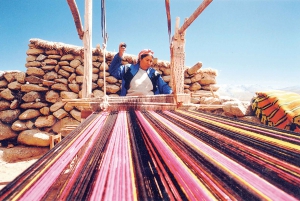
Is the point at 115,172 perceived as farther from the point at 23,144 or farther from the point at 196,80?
the point at 196,80

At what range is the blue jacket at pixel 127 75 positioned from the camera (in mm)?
2638

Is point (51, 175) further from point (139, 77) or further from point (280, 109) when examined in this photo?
point (139, 77)

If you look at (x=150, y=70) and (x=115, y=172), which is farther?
(x=150, y=70)

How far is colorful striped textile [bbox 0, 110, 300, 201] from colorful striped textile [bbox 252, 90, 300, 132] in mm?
960

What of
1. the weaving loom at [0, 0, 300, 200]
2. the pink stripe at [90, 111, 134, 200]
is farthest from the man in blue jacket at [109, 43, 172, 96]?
the pink stripe at [90, 111, 134, 200]

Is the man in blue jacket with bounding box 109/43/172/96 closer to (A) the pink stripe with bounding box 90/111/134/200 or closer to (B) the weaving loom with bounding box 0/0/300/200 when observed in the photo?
(B) the weaving loom with bounding box 0/0/300/200

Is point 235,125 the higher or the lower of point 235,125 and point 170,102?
the lower

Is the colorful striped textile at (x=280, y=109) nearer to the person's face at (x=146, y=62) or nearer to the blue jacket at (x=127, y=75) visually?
the blue jacket at (x=127, y=75)

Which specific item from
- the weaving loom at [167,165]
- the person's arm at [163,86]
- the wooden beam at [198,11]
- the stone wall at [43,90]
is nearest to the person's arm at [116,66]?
the person's arm at [163,86]

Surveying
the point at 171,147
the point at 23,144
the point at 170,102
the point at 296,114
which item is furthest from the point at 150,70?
the point at 23,144

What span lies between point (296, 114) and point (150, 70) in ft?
6.39

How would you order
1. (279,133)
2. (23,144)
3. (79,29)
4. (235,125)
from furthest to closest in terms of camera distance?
(23,144) < (79,29) < (235,125) < (279,133)

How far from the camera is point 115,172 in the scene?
1.63ft

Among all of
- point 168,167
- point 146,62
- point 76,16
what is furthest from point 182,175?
point 146,62
